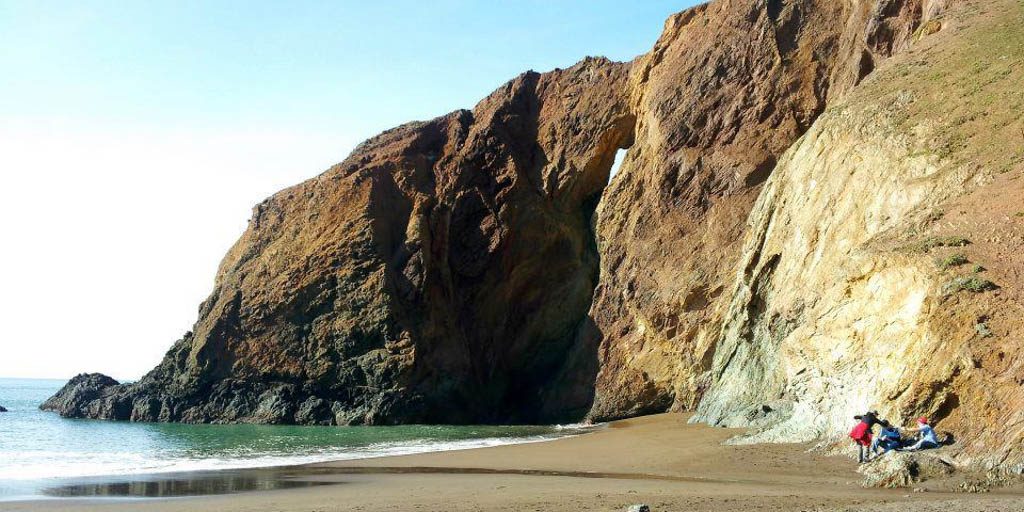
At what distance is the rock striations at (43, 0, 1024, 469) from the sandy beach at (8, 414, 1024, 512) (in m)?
1.72

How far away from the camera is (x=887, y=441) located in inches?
552

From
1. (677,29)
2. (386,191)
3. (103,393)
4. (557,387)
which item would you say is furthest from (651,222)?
(103,393)

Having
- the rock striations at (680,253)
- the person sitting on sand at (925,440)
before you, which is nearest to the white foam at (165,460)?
the rock striations at (680,253)

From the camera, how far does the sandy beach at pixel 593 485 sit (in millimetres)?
11728

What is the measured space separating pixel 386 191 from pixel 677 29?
1626cm

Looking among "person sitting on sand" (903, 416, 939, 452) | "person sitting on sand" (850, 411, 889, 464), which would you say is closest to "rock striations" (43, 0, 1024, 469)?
"person sitting on sand" (903, 416, 939, 452)

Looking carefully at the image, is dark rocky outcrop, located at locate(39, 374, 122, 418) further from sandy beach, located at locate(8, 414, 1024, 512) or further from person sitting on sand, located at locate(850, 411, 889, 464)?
person sitting on sand, located at locate(850, 411, 889, 464)

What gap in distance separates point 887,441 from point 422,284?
28.9 metres

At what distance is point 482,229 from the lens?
4331 centimetres

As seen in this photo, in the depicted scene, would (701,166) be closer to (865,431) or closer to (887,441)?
(865,431)

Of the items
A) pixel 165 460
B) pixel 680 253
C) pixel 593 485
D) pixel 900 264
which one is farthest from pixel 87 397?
pixel 900 264

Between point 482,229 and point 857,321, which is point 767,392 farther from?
point 482,229

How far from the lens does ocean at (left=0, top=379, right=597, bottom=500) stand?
68.2ft

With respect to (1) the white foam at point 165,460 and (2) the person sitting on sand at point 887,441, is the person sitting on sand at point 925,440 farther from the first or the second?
(1) the white foam at point 165,460
